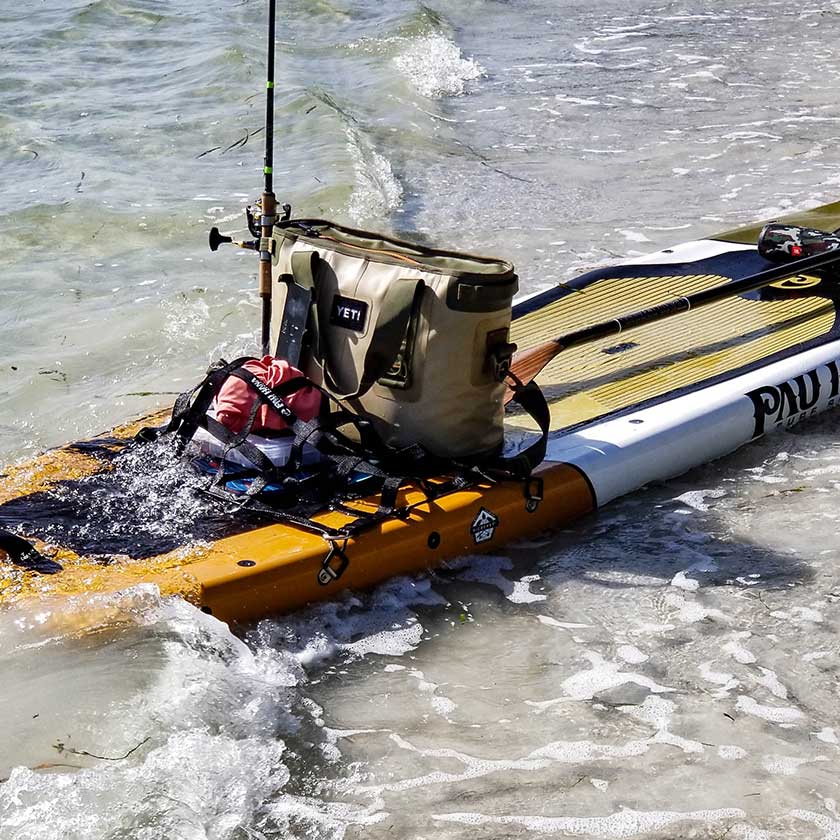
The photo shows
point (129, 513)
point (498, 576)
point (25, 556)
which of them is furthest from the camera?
point (498, 576)

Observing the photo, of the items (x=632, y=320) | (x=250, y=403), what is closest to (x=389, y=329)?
(x=250, y=403)

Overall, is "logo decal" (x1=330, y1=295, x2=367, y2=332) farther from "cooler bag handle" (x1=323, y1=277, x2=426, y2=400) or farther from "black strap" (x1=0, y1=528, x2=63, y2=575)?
"black strap" (x1=0, y1=528, x2=63, y2=575)

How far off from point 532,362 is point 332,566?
118cm

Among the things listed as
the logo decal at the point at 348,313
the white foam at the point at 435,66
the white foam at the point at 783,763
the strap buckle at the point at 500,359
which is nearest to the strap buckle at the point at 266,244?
the logo decal at the point at 348,313

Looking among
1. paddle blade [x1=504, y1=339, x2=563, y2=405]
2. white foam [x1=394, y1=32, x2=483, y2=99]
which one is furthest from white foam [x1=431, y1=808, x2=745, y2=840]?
white foam [x1=394, y1=32, x2=483, y2=99]

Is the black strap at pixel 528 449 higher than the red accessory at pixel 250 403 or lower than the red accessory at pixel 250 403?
lower

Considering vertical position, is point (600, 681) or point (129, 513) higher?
point (129, 513)

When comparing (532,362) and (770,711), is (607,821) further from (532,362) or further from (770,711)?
(532,362)

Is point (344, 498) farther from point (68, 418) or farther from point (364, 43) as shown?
point (364, 43)

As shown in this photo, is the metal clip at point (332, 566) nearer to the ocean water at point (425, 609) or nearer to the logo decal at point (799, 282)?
the ocean water at point (425, 609)

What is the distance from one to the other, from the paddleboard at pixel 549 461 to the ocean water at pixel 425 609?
96 millimetres

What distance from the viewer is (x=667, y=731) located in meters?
2.90

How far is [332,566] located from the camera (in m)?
3.31

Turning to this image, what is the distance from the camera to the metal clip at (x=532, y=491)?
3.77 meters
